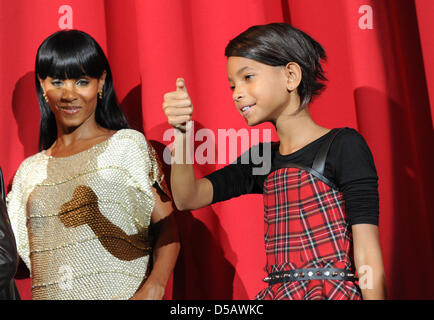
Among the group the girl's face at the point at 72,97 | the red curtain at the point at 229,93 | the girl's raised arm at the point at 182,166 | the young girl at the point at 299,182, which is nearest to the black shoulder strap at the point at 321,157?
the young girl at the point at 299,182

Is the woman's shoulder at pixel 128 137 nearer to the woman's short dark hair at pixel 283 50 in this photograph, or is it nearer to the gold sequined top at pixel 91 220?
the gold sequined top at pixel 91 220

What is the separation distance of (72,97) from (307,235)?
652 millimetres

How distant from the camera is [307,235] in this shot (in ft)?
3.05

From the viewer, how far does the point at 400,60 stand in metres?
1.38

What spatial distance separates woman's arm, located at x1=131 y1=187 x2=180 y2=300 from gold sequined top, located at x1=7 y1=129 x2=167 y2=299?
0.07 ft

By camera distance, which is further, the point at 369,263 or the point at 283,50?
the point at 283,50

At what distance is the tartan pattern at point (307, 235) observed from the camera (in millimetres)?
886

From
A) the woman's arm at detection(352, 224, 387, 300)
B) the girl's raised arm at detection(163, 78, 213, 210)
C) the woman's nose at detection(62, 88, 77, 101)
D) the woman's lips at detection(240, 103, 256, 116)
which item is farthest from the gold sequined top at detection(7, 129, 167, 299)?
the woman's arm at detection(352, 224, 387, 300)

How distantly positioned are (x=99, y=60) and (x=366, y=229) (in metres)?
0.76

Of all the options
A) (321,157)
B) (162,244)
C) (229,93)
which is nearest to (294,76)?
(321,157)

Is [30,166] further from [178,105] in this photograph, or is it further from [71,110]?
[178,105]

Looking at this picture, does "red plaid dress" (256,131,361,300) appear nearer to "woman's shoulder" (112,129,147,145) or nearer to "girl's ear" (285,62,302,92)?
"girl's ear" (285,62,302,92)

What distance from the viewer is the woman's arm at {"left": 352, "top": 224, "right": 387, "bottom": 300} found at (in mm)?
851

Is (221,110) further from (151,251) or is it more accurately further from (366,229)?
(366,229)
